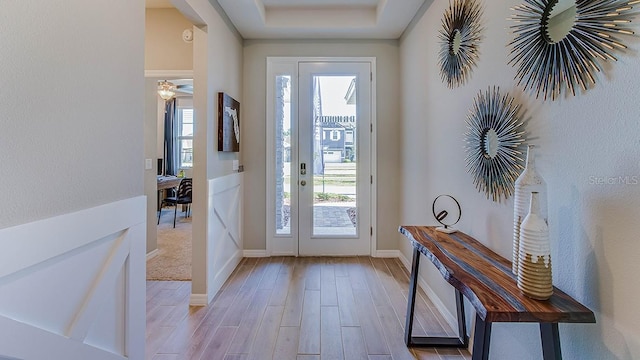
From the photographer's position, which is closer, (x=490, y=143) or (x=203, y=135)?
(x=490, y=143)

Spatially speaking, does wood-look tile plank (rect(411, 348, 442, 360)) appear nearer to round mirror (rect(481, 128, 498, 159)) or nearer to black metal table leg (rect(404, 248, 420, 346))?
black metal table leg (rect(404, 248, 420, 346))

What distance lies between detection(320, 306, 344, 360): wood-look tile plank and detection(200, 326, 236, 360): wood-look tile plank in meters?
0.62

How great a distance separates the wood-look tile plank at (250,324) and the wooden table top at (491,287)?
129cm

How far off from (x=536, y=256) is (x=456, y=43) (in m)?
1.66

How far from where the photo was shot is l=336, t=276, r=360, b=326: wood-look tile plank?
228cm

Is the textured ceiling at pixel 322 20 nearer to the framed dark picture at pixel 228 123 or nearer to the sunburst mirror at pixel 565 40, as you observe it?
the framed dark picture at pixel 228 123

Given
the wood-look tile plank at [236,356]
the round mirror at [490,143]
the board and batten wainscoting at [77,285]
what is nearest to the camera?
the board and batten wainscoting at [77,285]

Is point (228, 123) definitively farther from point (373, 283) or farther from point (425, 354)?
point (425, 354)

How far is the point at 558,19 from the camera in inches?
45.5

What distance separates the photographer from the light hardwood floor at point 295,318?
6.29 feet

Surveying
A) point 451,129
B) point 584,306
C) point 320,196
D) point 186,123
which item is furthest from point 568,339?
point 186,123

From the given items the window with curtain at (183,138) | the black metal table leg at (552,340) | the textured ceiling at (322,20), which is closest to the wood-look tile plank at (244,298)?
the black metal table leg at (552,340)

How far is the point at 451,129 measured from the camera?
7.26 ft

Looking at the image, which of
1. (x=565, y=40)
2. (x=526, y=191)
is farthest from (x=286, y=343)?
(x=565, y=40)
